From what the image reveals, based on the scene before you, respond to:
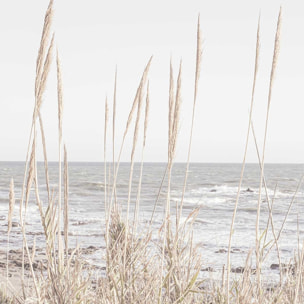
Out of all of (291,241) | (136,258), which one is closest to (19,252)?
(291,241)

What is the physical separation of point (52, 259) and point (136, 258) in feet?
2.07

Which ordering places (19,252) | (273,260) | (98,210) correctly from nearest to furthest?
(273,260) < (19,252) < (98,210)

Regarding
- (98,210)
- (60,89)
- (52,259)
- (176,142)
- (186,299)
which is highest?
(60,89)

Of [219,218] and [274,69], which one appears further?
[219,218]

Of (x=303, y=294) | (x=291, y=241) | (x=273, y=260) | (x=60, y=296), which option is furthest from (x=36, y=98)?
(x=291, y=241)

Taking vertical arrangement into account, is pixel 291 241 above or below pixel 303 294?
below

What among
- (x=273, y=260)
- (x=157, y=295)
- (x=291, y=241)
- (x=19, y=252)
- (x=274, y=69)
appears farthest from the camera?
(x=291, y=241)

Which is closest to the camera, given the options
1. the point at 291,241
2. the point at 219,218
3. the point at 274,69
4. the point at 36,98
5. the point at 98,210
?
the point at 36,98

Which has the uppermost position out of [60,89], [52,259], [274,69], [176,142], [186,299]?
[274,69]

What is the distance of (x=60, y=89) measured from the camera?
5.71 ft

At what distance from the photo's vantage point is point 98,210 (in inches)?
594

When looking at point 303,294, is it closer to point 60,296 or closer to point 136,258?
point 136,258

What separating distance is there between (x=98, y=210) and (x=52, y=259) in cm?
1329

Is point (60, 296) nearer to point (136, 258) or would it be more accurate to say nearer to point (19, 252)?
point (136, 258)
